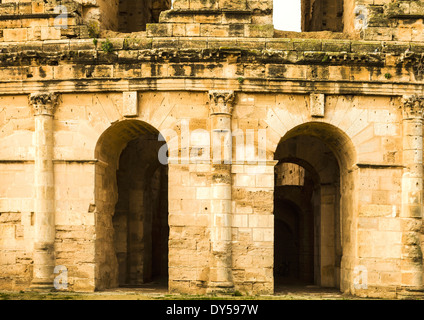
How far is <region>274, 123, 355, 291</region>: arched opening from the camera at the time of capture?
48.0 feet

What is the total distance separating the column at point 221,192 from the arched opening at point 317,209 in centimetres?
171

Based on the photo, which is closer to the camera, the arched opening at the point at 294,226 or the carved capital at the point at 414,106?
the carved capital at the point at 414,106

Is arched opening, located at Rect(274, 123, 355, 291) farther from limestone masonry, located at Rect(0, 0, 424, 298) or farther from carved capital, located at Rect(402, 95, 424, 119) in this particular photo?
carved capital, located at Rect(402, 95, 424, 119)

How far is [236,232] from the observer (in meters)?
13.6

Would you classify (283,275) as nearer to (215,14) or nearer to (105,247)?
(105,247)

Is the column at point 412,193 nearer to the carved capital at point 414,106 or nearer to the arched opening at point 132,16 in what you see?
the carved capital at point 414,106

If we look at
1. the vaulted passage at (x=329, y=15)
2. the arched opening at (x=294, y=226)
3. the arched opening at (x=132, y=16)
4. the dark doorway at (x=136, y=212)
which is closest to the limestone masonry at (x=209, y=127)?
the vaulted passage at (x=329, y=15)

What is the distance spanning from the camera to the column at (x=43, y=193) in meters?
13.5

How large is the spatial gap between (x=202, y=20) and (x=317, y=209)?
647cm

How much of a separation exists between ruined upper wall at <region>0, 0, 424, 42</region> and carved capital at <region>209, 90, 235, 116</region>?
1346mm

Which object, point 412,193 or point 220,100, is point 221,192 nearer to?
point 220,100

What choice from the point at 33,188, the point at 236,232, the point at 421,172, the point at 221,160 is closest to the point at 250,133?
the point at 221,160

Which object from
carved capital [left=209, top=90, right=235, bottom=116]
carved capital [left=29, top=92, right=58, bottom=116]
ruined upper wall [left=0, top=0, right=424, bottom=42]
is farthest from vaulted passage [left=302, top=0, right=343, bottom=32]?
carved capital [left=29, top=92, right=58, bottom=116]

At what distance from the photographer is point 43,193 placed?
13.7 m
